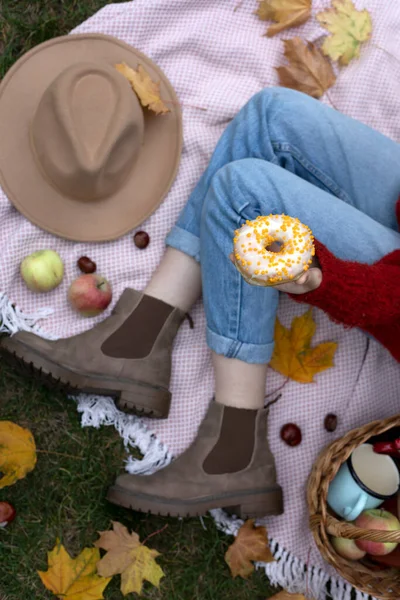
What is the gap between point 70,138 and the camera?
1.70 meters

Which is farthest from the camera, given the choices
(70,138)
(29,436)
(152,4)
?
(152,4)

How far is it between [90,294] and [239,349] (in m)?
0.49

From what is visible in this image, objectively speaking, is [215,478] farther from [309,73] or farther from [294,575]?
[309,73]

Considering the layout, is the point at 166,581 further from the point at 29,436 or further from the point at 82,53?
the point at 82,53

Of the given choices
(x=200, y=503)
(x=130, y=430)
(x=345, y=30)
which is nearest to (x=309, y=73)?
(x=345, y=30)

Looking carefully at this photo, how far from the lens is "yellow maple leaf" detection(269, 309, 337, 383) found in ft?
6.54

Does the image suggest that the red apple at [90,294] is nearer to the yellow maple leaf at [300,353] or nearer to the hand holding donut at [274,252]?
the yellow maple leaf at [300,353]

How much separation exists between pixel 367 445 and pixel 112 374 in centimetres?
73

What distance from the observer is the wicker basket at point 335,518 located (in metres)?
1.72

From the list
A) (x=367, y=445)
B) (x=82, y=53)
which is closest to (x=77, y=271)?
(x=82, y=53)

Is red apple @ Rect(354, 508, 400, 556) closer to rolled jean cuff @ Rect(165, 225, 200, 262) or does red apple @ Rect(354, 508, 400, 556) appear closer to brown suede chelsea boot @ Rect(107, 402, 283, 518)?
brown suede chelsea boot @ Rect(107, 402, 283, 518)

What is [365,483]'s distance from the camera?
5.65 ft

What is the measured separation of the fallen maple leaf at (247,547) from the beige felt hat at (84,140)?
973 millimetres

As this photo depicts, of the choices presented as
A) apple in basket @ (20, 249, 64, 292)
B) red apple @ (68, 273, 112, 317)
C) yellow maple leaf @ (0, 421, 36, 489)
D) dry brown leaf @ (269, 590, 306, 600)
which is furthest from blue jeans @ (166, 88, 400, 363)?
dry brown leaf @ (269, 590, 306, 600)
